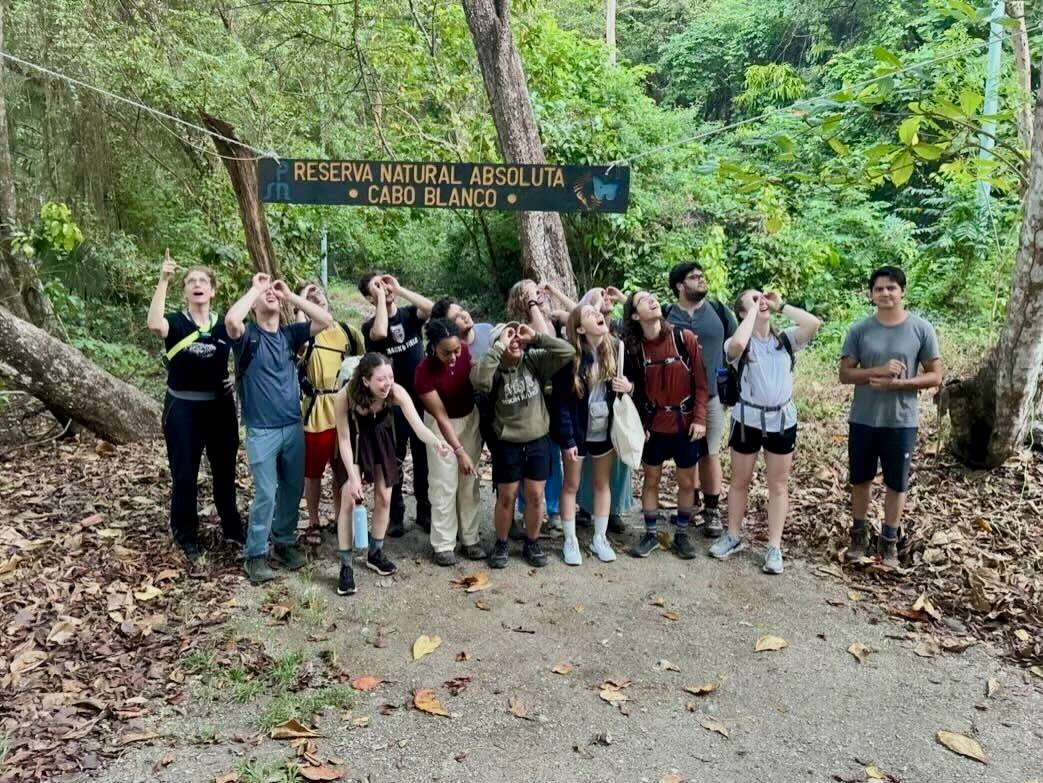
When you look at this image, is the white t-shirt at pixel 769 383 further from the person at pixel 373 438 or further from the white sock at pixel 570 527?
the person at pixel 373 438

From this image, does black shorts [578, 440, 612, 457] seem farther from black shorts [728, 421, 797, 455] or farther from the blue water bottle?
the blue water bottle

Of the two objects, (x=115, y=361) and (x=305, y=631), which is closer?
(x=305, y=631)

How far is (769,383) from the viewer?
4.93 m

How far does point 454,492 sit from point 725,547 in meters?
1.77

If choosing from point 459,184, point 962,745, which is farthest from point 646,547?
point 459,184

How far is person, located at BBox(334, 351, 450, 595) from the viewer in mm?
4660

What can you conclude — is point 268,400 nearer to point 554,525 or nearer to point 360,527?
point 360,527

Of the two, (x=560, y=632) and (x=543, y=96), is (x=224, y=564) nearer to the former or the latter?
(x=560, y=632)

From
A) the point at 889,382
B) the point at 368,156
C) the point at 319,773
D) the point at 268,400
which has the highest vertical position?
the point at 368,156

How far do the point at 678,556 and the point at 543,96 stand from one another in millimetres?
9318

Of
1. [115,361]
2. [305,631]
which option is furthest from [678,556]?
[115,361]

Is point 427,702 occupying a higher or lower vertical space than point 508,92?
lower

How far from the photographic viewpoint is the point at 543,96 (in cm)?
1270

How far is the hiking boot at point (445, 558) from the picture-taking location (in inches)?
202
